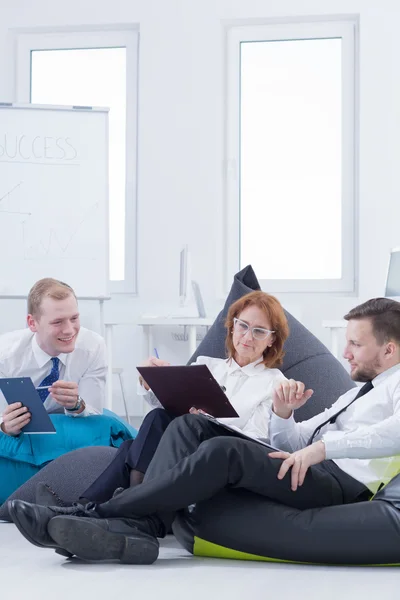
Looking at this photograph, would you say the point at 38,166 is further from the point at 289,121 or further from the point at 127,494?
the point at 127,494

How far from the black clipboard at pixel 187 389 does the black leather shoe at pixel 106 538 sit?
384mm

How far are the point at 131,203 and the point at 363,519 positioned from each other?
3547 mm

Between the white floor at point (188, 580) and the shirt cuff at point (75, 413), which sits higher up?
the shirt cuff at point (75, 413)

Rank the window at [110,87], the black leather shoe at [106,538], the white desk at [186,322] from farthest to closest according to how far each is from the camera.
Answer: the window at [110,87] → the white desk at [186,322] → the black leather shoe at [106,538]

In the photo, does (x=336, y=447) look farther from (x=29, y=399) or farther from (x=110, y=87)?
(x=110, y=87)

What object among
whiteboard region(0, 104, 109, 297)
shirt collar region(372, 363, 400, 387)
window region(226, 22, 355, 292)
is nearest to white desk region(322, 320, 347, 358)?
window region(226, 22, 355, 292)

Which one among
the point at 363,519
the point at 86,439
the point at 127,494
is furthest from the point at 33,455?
the point at 363,519

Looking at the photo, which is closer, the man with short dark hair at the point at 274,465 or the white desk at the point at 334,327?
the man with short dark hair at the point at 274,465

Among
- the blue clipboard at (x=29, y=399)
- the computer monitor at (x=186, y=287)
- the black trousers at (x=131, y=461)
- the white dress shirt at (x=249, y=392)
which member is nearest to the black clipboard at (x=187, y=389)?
the black trousers at (x=131, y=461)

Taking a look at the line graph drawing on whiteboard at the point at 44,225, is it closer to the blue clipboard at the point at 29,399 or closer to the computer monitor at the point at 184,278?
the computer monitor at the point at 184,278

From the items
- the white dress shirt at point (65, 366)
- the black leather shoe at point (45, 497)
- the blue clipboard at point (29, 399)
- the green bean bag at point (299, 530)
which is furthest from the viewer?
the white dress shirt at point (65, 366)

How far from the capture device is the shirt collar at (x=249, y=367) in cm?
258

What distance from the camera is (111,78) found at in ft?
17.4

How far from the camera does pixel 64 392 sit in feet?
8.80
